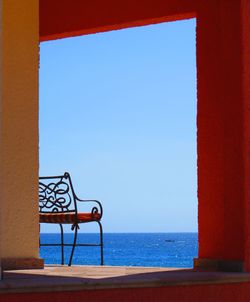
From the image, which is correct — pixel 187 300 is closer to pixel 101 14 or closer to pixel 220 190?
pixel 220 190

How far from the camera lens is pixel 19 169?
619cm

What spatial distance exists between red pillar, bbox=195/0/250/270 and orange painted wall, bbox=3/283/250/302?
1.20ft

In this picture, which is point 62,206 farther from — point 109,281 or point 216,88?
point 109,281

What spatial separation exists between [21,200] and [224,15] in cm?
188

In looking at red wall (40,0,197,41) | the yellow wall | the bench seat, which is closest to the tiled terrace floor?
the yellow wall

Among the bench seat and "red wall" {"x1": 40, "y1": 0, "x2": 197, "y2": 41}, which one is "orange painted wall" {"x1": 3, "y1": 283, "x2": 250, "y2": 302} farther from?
the bench seat

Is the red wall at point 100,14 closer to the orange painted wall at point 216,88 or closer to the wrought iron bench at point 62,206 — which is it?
the orange painted wall at point 216,88

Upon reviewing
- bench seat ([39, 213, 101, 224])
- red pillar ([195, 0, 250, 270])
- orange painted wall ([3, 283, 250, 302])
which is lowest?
orange painted wall ([3, 283, 250, 302])

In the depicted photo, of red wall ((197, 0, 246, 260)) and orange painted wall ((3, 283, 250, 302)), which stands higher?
red wall ((197, 0, 246, 260))

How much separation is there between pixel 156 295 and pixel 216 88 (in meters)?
2.39

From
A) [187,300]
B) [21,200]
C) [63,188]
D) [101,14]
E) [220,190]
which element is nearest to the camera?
[187,300]

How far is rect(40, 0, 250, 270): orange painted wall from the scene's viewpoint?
566cm

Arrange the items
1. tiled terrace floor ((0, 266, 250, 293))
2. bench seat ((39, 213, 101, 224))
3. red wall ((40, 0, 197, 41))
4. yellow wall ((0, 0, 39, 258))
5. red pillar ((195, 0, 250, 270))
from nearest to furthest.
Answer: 1. tiled terrace floor ((0, 266, 250, 293))
2. red pillar ((195, 0, 250, 270))
3. yellow wall ((0, 0, 39, 258))
4. red wall ((40, 0, 197, 41))
5. bench seat ((39, 213, 101, 224))

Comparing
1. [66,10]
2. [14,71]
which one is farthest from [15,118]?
[66,10]
